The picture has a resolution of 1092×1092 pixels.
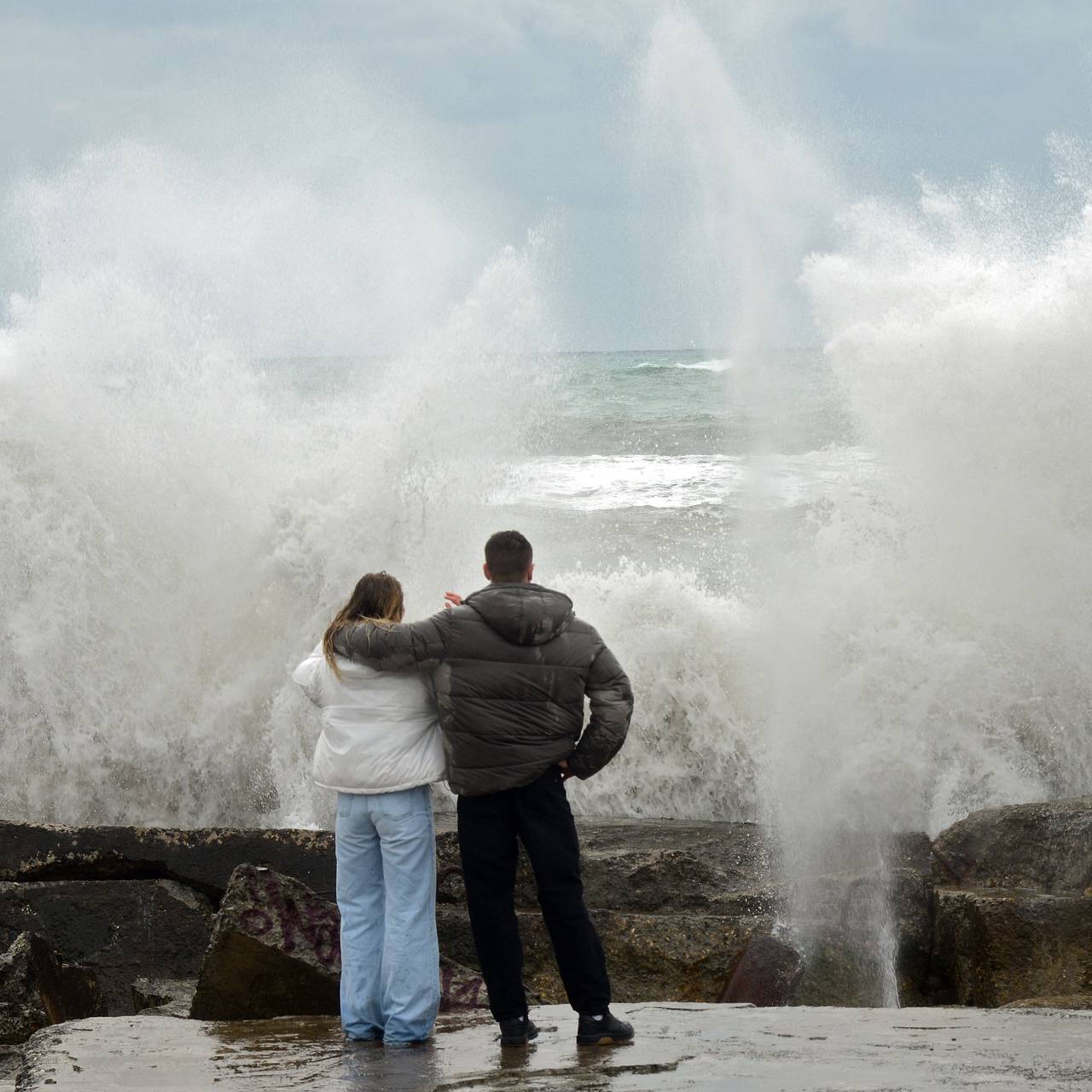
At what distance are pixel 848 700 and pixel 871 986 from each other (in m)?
3.57

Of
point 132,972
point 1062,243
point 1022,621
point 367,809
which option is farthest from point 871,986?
point 1062,243

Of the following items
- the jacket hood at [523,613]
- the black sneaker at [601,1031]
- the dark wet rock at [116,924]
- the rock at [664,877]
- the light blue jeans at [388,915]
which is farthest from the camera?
the dark wet rock at [116,924]

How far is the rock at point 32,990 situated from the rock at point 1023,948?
3.25 m

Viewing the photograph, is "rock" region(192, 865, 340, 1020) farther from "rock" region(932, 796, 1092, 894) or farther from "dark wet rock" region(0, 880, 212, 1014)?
"rock" region(932, 796, 1092, 894)

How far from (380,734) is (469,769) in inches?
12.7

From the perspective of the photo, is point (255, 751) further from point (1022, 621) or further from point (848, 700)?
point (1022, 621)

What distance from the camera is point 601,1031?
3721mm

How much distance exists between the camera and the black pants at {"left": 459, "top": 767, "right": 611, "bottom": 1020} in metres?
3.78

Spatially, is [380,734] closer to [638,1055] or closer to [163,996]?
→ [638,1055]

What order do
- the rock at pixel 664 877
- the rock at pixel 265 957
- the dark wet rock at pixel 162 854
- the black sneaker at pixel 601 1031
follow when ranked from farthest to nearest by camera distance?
the dark wet rock at pixel 162 854
the rock at pixel 664 877
the rock at pixel 265 957
the black sneaker at pixel 601 1031

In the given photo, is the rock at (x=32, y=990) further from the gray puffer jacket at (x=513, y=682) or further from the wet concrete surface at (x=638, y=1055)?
the gray puffer jacket at (x=513, y=682)

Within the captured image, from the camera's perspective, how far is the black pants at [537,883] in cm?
378

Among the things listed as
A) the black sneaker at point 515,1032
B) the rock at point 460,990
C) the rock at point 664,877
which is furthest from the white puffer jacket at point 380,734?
the rock at point 664,877

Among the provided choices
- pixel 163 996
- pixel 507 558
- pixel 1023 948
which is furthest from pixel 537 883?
pixel 163 996
